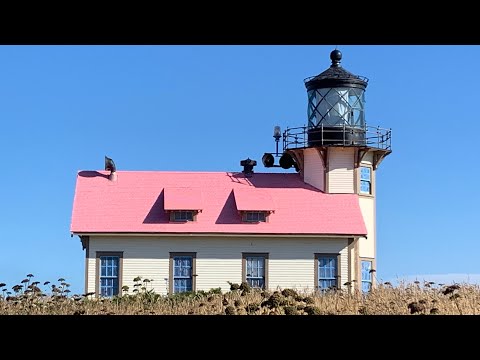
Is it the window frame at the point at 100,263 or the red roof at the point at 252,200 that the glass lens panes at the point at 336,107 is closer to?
Result: the red roof at the point at 252,200

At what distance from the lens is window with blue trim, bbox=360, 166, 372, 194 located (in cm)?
3497

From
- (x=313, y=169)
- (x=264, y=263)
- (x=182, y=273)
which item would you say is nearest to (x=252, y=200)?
(x=264, y=263)

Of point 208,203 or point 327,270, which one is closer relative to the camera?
point 327,270

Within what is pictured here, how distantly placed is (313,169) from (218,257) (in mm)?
5485

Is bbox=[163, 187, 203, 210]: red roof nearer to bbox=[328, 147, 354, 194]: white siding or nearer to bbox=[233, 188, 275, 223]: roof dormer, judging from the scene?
bbox=[233, 188, 275, 223]: roof dormer

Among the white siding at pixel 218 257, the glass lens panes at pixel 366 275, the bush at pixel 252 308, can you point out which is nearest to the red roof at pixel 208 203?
the white siding at pixel 218 257

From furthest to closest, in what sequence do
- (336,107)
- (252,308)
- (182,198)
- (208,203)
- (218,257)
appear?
(336,107) < (208,203) < (182,198) < (218,257) < (252,308)

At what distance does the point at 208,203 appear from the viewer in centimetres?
3328

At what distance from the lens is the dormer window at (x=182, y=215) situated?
32.3 meters

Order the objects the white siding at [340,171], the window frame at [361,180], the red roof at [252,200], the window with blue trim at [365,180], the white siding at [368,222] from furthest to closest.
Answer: the window with blue trim at [365,180] → the window frame at [361,180] → the white siding at [340,171] → the white siding at [368,222] → the red roof at [252,200]

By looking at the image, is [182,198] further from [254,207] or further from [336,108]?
[336,108]

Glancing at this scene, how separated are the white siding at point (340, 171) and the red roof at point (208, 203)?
40 centimetres

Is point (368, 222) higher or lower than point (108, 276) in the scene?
higher
